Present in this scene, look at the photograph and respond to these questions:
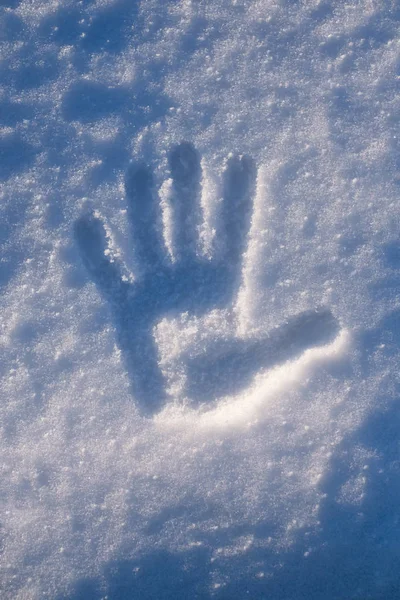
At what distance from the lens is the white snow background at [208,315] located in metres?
1.56

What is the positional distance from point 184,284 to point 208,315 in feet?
0.42

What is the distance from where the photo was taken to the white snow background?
1560 mm

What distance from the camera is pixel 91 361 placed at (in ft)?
5.37

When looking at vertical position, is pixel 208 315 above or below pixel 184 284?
below

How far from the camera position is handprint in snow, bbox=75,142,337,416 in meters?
1.64

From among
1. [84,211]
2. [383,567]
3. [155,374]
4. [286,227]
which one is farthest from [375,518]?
[84,211]

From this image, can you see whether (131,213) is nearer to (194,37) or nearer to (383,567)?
(194,37)

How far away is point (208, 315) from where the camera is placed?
1.66m

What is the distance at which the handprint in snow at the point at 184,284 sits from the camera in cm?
164

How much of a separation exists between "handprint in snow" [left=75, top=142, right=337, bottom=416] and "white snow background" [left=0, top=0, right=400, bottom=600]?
0.04ft

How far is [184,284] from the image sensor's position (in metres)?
1.67

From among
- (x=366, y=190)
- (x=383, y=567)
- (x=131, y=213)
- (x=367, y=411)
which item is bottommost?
(x=383, y=567)

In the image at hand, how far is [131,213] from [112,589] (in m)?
1.18

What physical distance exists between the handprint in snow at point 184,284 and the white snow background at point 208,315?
0.04 feet
